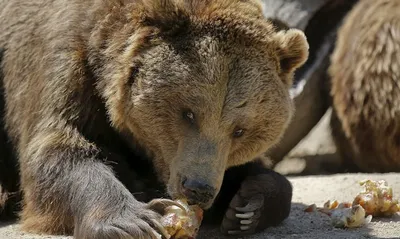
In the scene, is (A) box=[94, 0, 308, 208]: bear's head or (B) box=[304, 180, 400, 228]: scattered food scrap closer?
(A) box=[94, 0, 308, 208]: bear's head

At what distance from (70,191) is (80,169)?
14cm

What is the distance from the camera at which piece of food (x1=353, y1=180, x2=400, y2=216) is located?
5844 mm

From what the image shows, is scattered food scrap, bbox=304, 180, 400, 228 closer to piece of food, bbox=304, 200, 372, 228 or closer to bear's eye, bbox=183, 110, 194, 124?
piece of food, bbox=304, 200, 372, 228

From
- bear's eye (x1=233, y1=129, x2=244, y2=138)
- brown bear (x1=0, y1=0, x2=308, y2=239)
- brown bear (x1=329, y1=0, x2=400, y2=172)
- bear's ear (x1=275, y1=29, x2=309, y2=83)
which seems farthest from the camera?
brown bear (x1=329, y1=0, x2=400, y2=172)

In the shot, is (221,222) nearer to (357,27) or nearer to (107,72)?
(107,72)

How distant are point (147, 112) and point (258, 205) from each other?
36.8 inches

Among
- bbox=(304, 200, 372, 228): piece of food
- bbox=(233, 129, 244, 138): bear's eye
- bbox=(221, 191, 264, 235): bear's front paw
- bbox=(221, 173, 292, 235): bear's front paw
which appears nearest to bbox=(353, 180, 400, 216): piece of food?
bbox=(304, 200, 372, 228): piece of food

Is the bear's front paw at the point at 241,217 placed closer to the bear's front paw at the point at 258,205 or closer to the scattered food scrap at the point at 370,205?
the bear's front paw at the point at 258,205

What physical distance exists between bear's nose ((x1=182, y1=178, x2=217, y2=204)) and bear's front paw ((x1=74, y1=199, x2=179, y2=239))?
0.11 metres

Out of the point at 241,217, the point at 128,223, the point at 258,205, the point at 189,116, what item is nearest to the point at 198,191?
the point at 128,223

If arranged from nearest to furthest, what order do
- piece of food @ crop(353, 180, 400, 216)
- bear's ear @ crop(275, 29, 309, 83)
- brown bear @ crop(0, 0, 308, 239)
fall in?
brown bear @ crop(0, 0, 308, 239), bear's ear @ crop(275, 29, 309, 83), piece of food @ crop(353, 180, 400, 216)

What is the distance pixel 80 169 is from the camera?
4832 millimetres

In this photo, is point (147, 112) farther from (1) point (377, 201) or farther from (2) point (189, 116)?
(1) point (377, 201)

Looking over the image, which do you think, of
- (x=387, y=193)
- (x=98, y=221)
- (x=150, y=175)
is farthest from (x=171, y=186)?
(x=387, y=193)
